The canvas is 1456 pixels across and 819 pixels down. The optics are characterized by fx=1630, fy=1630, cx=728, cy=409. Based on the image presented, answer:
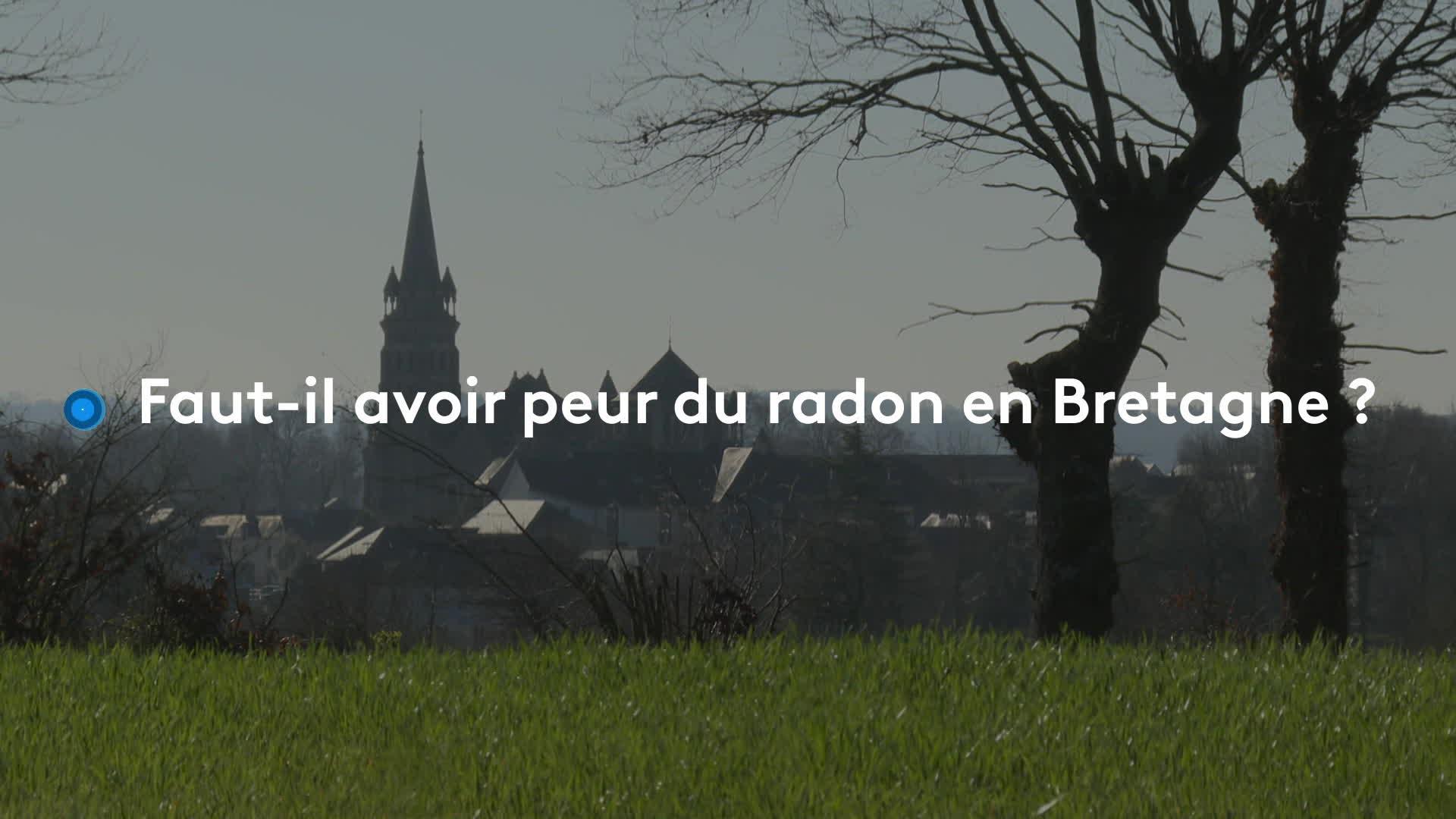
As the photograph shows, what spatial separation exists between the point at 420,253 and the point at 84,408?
139399 millimetres

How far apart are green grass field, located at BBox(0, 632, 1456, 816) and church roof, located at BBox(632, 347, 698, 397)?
453ft

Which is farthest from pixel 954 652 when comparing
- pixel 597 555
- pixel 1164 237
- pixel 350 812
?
pixel 597 555

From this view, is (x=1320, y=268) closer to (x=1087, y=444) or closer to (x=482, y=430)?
(x=1087, y=444)

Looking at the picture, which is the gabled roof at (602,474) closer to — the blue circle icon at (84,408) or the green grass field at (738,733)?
the blue circle icon at (84,408)

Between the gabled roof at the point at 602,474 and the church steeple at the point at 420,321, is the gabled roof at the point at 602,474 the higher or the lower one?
the lower one

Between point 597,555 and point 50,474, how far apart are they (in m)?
86.1

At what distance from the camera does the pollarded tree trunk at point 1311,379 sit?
12109mm

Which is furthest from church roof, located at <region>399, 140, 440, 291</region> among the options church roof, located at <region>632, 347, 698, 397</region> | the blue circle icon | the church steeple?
the blue circle icon

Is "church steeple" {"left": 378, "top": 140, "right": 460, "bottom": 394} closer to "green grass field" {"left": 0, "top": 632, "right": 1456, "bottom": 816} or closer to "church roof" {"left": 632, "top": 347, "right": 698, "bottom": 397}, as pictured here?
"church roof" {"left": 632, "top": 347, "right": 698, "bottom": 397}

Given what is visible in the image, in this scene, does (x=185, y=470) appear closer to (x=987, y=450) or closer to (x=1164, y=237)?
(x=1164, y=237)

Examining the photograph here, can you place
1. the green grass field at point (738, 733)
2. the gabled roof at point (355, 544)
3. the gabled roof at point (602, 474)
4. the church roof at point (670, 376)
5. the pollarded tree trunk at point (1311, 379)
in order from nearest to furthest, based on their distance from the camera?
1. the green grass field at point (738, 733)
2. the pollarded tree trunk at point (1311, 379)
3. the gabled roof at point (355, 544)
4. the gabled roof at point (602, 474)
5. the church roof at point (670, 376)

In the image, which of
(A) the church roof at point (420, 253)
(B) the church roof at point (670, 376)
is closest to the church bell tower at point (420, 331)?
(A) the church roof at point (420, 253)

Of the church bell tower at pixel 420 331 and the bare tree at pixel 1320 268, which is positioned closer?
the bare tree at pixel 1320 268

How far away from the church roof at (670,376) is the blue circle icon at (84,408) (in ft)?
433
